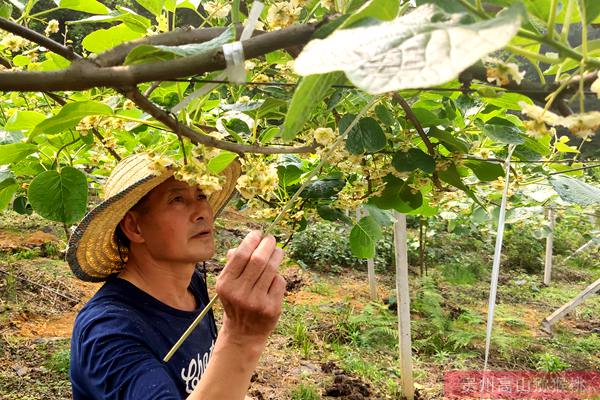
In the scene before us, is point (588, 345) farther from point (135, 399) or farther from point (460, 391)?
point (135, 399)

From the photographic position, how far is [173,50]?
1.33 ft

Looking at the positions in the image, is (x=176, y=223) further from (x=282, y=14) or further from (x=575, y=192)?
(x=575, y=192)

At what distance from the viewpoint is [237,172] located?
1325 millimetres

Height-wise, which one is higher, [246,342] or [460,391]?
[246,342]

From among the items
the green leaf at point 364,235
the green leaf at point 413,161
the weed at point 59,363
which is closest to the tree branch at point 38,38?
the green leaf at point 413,161

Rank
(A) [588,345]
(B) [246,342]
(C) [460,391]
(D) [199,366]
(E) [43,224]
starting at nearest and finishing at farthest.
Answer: (B) [246,342]
(D) [199,366]
(C) [460,391]
(A) [588,345]
(E) [43,224]

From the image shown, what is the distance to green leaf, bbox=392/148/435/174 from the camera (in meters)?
0.89

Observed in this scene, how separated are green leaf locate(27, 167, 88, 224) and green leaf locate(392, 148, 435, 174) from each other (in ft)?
1.77

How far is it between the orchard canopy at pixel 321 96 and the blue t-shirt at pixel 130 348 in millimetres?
256

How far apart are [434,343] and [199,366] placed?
135 inches

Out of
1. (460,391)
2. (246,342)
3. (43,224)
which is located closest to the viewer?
(246,342)

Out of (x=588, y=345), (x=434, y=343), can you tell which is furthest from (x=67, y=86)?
(x=588, y=345)

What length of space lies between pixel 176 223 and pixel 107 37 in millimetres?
538

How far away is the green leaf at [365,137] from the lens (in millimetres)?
837
